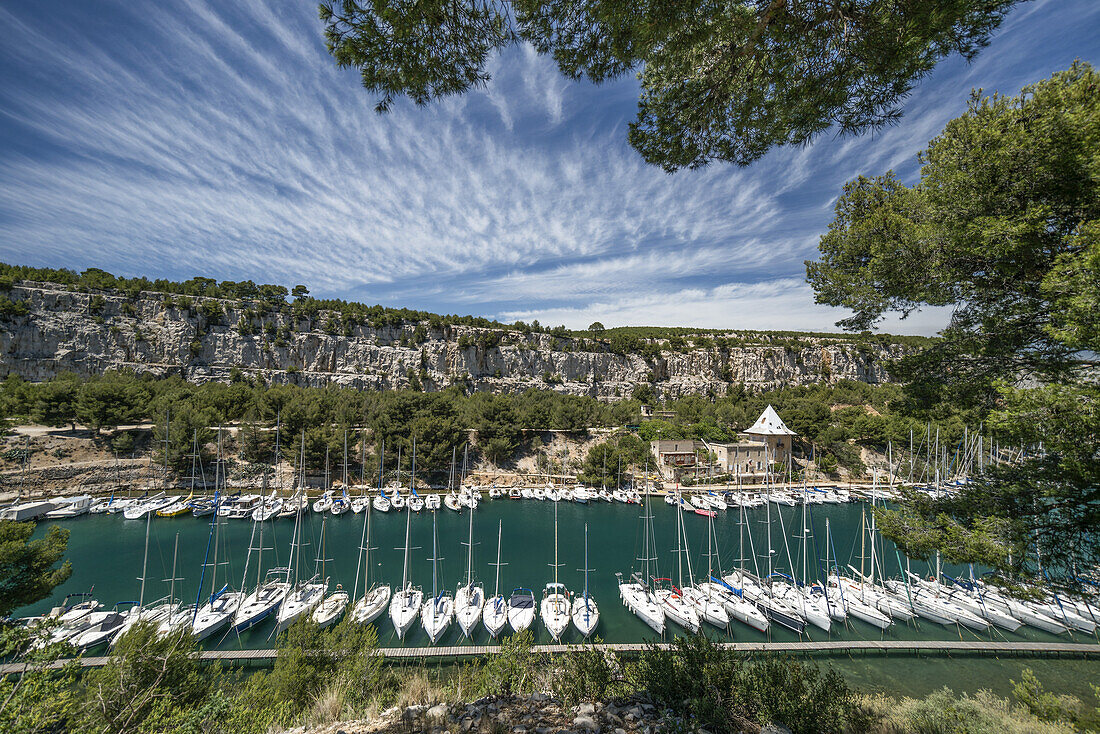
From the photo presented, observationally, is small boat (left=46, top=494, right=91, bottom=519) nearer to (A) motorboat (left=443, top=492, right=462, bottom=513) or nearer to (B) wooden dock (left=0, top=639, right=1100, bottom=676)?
(A) motorboat (left=443, top=492, right=462, bottom=513)

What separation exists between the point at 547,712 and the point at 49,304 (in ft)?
172

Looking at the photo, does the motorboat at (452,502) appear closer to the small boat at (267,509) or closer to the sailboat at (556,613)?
the small boat at (267,509)

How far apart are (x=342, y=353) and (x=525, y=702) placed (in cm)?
4421

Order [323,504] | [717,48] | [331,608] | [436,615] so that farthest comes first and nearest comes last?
[323,504] → [331,608] → [436,615] → [717,48]

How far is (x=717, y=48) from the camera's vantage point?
375 cm

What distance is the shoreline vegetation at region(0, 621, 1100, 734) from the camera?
3326 mm

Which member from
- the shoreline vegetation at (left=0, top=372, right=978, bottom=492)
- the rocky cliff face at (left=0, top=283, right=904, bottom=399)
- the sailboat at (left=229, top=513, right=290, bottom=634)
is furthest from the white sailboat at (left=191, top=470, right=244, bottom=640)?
the rocky cliff face at (left=0, top=283, right=904, bottom=399)

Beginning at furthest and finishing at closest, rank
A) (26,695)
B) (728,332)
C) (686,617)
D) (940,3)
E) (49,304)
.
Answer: (728,332) → (49,304) → (686,617) → (940,3) → (26,695)

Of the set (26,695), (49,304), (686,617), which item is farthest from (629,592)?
(49,304)

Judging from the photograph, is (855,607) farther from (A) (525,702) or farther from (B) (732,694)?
(A) (525,702)

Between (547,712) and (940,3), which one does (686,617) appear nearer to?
(547,712)

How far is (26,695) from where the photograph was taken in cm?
268

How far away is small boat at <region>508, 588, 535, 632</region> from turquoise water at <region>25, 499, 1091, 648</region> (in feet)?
2.19

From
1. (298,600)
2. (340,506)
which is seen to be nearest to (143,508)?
(340,506)
